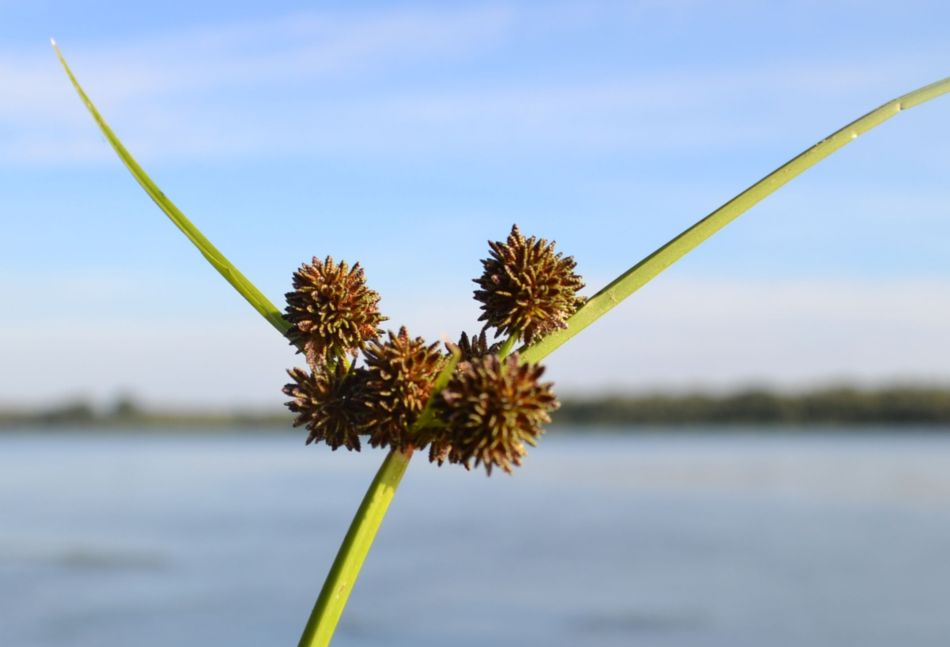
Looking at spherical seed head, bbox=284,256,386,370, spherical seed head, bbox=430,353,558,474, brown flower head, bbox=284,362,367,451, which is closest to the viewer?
spherical seed head, bbox=430,353,558,474

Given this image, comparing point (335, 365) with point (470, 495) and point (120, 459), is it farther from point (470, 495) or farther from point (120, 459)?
point (120, 459)

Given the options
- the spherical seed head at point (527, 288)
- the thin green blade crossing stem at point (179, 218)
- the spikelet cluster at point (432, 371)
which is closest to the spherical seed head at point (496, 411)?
the spikelet cluster at point (432, 371)

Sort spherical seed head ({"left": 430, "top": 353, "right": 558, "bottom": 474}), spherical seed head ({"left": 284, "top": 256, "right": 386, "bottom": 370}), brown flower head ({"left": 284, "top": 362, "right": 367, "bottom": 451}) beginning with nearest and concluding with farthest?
1. spherical seed head ({"left": 430, "top": 353, "right": 558, "bottom": 474})
2. brown flower head ({"left": 284, "top": 362, "right": 367, "bottom": 451})
3. spherical seed head ({"left": 284, "top": 256, "right": 386, "bottom": 370})

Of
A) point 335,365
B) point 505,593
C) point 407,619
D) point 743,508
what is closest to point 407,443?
point 335,365

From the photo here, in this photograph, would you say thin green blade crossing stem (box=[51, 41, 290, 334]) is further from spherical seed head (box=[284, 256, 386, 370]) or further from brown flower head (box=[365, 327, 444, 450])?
brown flower head (box=[365, 327, 444, 450])

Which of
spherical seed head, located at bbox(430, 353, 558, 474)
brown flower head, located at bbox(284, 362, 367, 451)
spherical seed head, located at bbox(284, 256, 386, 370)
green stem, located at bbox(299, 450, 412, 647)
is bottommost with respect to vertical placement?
green stem, located at bbox(299, 450, 412, 647)

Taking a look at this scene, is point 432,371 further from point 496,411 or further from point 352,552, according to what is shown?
point 352,552

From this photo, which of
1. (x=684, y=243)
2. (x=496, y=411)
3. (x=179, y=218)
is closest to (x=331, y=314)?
(x=179, y=218)

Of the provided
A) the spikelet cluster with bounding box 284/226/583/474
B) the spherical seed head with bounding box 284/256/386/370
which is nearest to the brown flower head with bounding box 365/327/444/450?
the spikelet cluster with bounding box 284/226/583/474
